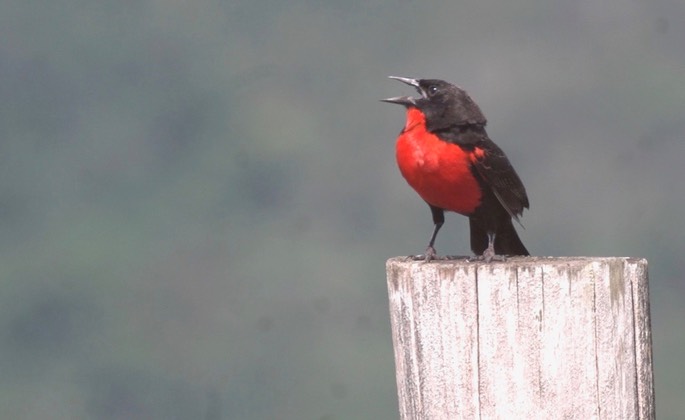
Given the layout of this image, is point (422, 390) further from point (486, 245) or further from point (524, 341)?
point (486, 245)

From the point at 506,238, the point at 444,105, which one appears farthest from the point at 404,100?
the point at 506,238

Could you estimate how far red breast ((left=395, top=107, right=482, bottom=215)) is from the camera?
4422 mm

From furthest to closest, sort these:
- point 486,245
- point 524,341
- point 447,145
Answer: point 486,245, point 447,145, point 524,341

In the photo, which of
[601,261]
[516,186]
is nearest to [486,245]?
[516,186]

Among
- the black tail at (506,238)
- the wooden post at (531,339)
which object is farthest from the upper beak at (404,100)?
the wooden post at (531,339)

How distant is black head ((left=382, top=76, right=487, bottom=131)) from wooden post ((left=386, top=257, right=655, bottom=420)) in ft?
5.34

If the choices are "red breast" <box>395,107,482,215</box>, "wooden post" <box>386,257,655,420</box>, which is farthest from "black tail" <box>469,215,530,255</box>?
"wooden post" <box>386,257,655,420</box>

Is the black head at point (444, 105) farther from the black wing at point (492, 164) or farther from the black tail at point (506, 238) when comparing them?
the black tail at point (506, 238)

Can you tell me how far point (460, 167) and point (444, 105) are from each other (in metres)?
0.36

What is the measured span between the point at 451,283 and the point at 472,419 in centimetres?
40

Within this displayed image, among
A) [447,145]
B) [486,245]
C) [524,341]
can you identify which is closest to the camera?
[524,341]

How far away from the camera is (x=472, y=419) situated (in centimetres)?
300

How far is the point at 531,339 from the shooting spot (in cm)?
293

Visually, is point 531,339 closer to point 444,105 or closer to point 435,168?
point 435,168
